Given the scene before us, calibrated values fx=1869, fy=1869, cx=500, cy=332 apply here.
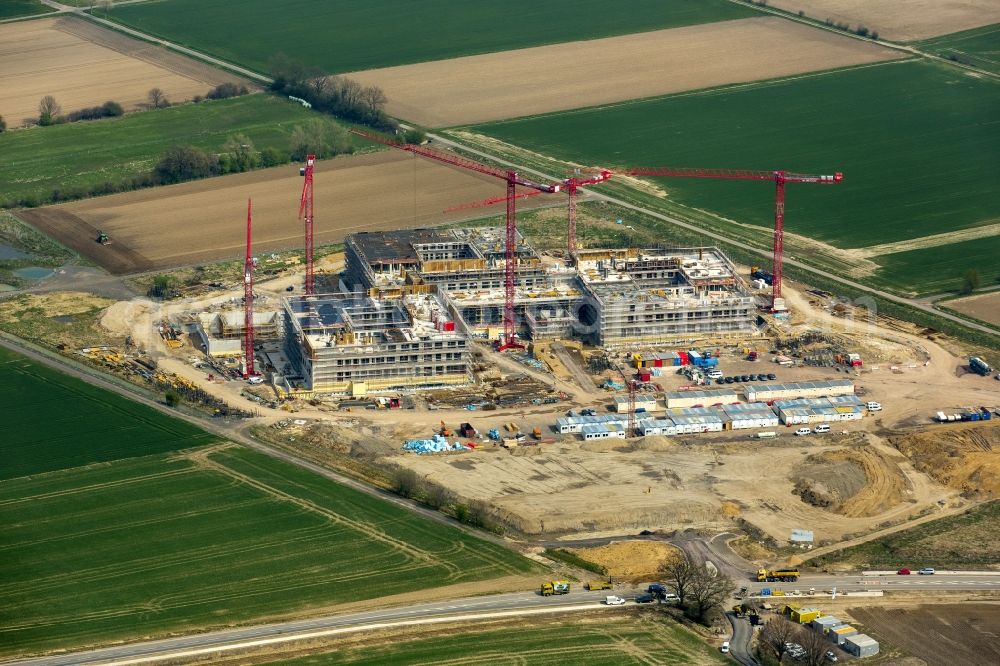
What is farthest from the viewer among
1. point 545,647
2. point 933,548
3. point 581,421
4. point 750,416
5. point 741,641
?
point 750,416

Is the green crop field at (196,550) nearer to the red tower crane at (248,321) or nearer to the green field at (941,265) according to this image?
the red tower crane at (248,321)

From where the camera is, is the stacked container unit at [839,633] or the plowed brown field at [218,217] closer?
the stacked container unit at [839,633]

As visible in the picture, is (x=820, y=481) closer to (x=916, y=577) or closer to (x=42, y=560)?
(x=916, y=577)

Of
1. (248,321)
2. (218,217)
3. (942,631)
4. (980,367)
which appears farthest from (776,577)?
(218,217)

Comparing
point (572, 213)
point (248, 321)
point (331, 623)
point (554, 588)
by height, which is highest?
point (572, 213)

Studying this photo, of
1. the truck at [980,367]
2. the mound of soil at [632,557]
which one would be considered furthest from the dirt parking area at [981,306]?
the mound of soil at [632,557]

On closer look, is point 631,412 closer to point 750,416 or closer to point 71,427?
point 750,416
